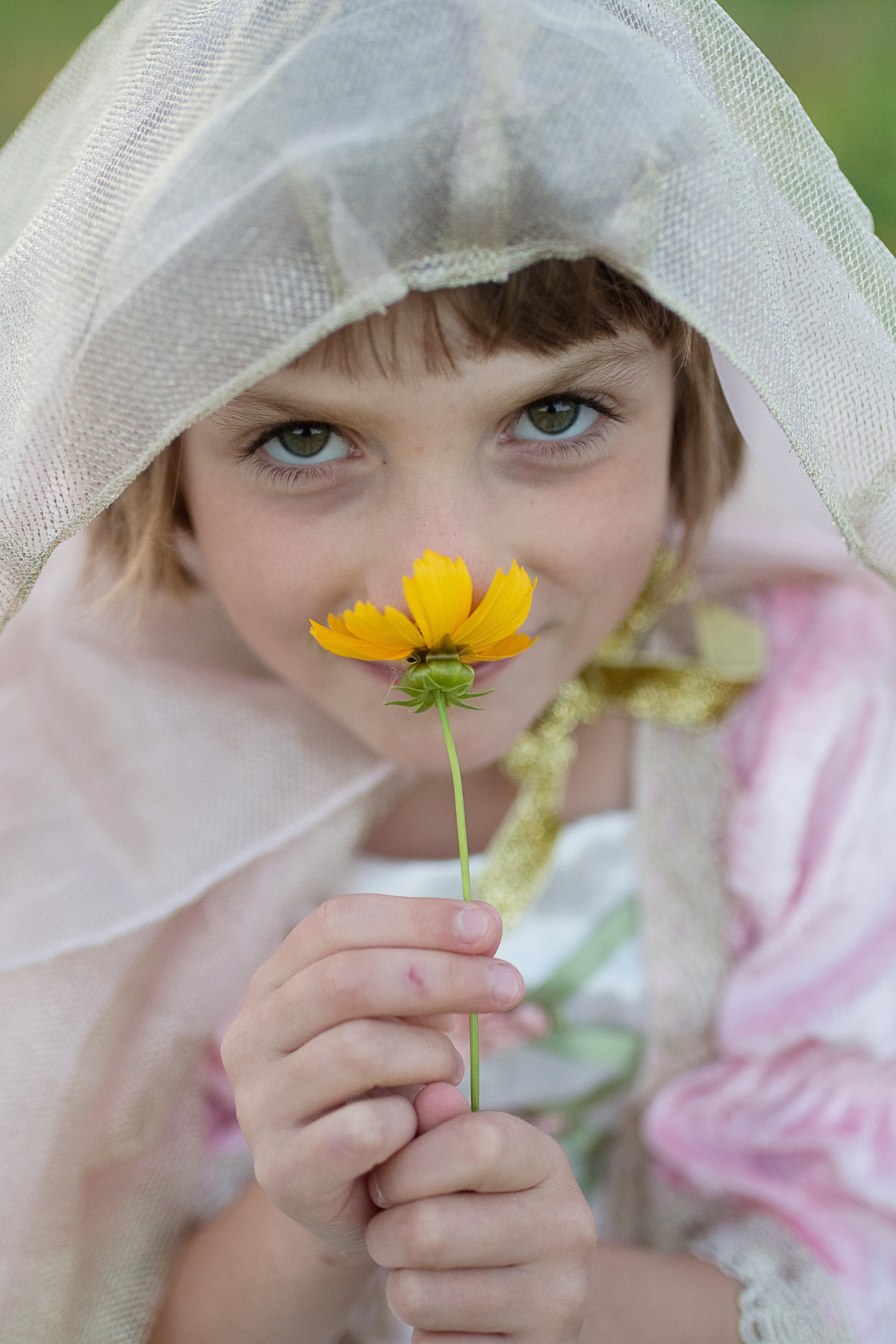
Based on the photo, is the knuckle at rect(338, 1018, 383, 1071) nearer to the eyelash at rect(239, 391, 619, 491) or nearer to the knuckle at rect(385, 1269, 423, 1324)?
the knuckle at rect(385, 1269, 423, 1324)

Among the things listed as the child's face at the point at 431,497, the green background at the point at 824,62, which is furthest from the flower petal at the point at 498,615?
the green background at the point at 824,62

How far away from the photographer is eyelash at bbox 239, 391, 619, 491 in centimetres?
70

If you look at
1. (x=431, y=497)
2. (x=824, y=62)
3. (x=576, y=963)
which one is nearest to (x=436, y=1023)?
(x=431, y=497)

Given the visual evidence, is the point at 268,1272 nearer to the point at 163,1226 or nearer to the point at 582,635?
the point at 163,1226

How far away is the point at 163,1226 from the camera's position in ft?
3.13

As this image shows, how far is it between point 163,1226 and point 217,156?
773mm

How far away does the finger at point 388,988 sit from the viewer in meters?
0.58

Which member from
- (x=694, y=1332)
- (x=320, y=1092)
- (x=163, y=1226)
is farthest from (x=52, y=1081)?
(x=694, y=1332)

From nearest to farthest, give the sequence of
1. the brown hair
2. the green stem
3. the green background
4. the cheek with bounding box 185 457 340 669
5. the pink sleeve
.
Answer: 1. the green stem
2. the brown hair
3. the cheek with bounding box 185 457 340 669
4. the pink sleeve
5. the green background

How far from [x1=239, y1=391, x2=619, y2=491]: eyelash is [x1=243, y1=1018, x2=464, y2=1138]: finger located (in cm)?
30

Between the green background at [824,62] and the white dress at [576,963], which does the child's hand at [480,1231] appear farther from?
the green background at [824,62]

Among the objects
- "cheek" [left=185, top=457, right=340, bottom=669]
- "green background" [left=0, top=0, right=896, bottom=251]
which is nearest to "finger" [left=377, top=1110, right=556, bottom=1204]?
"cheek" [left=185, top=457, right=340, bottom=669]

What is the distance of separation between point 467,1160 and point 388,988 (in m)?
0.09

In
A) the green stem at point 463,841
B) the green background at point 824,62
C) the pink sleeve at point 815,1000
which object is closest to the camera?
the green stem at point 463,841
